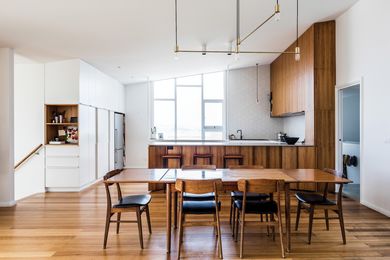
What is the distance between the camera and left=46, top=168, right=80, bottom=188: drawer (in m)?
5.51

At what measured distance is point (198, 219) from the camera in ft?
A: 12.7

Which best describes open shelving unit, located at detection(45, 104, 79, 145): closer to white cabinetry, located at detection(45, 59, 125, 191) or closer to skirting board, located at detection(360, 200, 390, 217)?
white cabinetry, located at detection(45, 59, 125, 191)

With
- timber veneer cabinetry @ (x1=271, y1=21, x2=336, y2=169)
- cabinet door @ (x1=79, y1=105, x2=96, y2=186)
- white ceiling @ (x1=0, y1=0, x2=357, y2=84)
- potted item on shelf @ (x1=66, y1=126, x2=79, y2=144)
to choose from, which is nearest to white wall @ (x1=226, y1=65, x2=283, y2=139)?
white ceiling @ (x1=0, y1=0, x2=357, y2=84)

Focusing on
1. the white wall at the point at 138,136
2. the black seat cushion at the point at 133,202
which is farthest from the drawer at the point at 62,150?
the white wall at the point at 138,136

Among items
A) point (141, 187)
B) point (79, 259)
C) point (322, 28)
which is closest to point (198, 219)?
point (79, 259)

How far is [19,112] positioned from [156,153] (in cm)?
299

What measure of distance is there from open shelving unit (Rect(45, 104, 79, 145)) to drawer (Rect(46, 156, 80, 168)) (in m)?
0.33

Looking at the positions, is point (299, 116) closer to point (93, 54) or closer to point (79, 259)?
point (93, 54)

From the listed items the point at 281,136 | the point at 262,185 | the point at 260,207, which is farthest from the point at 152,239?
the point at 281,136

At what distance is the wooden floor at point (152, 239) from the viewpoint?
9.09ft

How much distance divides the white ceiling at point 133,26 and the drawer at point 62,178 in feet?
7.29

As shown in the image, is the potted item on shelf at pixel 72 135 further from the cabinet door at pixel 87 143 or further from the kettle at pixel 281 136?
the kettle at pixel 281 136

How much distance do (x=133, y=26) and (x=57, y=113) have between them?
2716 mm

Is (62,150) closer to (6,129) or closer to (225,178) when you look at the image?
(6,129)
